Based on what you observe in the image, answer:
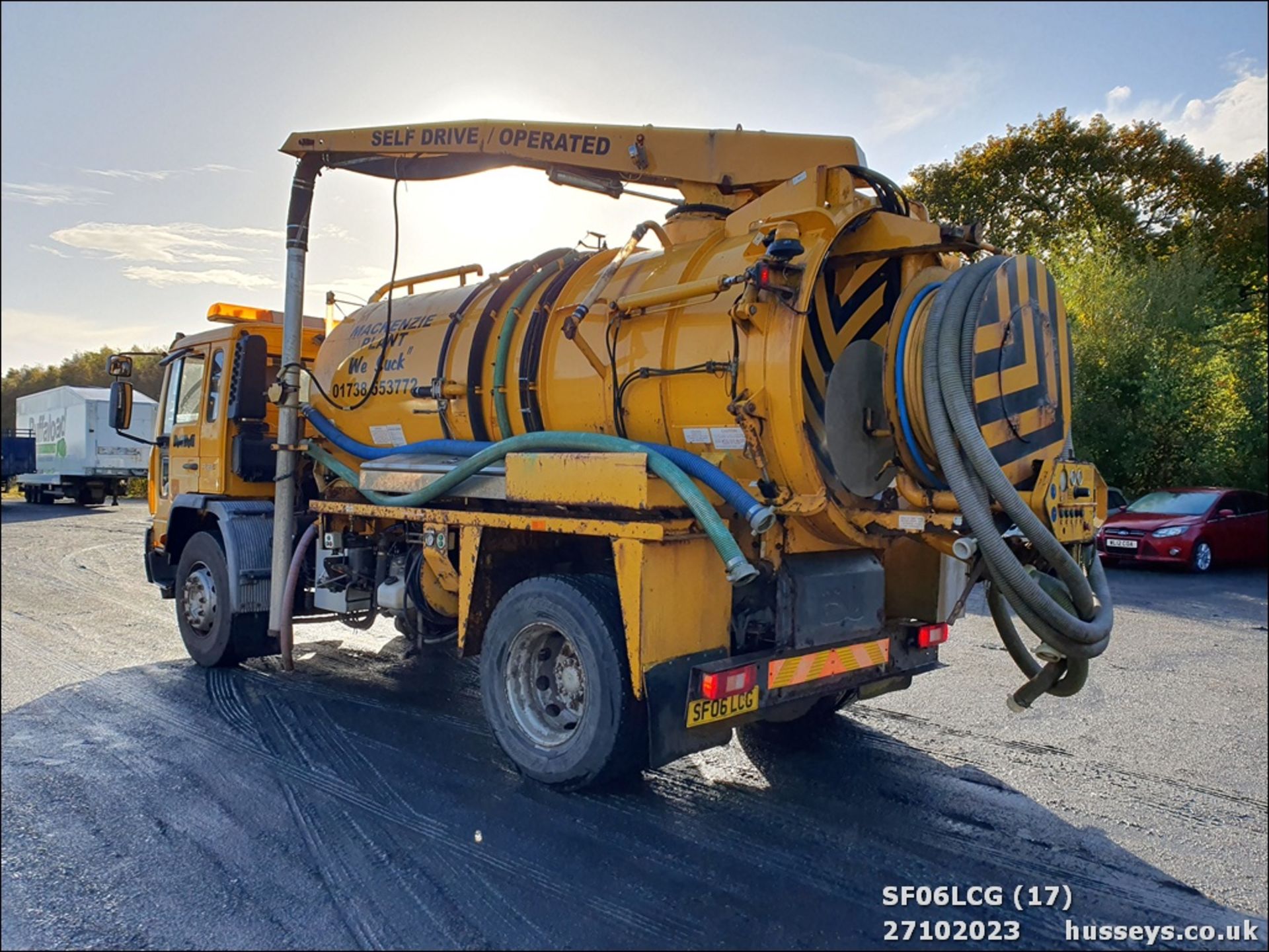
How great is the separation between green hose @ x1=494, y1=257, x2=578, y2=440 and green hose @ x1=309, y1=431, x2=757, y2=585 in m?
0.33

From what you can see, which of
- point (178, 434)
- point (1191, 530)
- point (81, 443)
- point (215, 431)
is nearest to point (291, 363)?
point (215, 431)

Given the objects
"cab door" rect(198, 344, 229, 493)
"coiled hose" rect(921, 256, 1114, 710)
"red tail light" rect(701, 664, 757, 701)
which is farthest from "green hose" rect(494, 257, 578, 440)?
"cab door" rect(198, 344, 229, 493)

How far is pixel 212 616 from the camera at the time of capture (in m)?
6.67

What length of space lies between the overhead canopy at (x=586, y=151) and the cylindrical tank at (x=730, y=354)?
0.99 feet

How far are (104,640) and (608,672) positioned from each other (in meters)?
5.73

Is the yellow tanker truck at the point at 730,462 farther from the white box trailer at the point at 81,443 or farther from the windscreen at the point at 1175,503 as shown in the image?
the windscreen at the point at 1175,503

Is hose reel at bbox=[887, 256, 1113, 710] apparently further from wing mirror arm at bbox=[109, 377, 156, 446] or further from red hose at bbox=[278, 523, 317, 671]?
wing mirror arm at bbox=[109, 377, 156, 446]

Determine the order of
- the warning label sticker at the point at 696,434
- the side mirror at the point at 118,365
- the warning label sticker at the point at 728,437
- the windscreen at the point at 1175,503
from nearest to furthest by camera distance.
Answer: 1. the warning label sticker at the point at 728,437
2. the warning label sticker at the point at 696,434
3. the side mirror at the point at 118,365
4. the windscreen at the point at 1175,503

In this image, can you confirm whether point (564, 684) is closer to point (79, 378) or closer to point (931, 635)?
point (931, 635)

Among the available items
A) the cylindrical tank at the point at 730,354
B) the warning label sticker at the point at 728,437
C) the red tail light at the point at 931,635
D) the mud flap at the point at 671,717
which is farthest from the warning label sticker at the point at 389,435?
the red tail light at the point at 931,635

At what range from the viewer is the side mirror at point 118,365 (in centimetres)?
691

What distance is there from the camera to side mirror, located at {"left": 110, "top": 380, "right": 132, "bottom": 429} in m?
6.97

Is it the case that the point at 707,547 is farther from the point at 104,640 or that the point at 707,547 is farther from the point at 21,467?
the point at 21,467

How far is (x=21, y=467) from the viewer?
11688 mm
